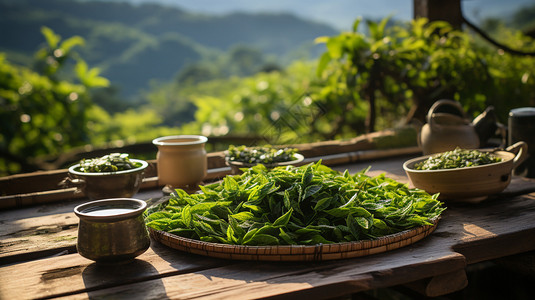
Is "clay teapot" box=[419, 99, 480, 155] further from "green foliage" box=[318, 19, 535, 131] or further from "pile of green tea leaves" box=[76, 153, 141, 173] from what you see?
"pile of green tea leaves" box=[76, 153, 141, 173]

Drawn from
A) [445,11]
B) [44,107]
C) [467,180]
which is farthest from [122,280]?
[44,107]

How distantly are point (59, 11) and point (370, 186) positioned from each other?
53.6 ft

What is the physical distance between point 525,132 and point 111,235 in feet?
7.23

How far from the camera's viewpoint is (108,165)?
2.15 m

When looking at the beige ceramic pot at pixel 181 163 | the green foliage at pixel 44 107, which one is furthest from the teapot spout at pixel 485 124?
the green foliage at pixel 44 107

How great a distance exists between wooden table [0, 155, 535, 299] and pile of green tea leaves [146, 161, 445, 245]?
0.27 ft

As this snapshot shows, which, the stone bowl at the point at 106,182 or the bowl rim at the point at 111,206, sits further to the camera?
the stone bowl at the point at 106,182

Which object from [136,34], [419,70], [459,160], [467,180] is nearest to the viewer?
[467,180]

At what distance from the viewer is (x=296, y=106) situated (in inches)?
→ 120

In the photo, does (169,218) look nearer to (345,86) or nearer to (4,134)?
(345,86)

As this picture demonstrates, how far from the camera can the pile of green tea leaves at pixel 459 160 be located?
2.13 metres

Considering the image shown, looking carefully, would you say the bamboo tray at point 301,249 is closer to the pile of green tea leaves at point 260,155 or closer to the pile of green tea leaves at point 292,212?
the pile of green tea leaves at point 292,212

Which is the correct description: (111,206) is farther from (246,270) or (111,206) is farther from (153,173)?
(153,173)

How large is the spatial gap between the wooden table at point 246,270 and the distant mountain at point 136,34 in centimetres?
1084
